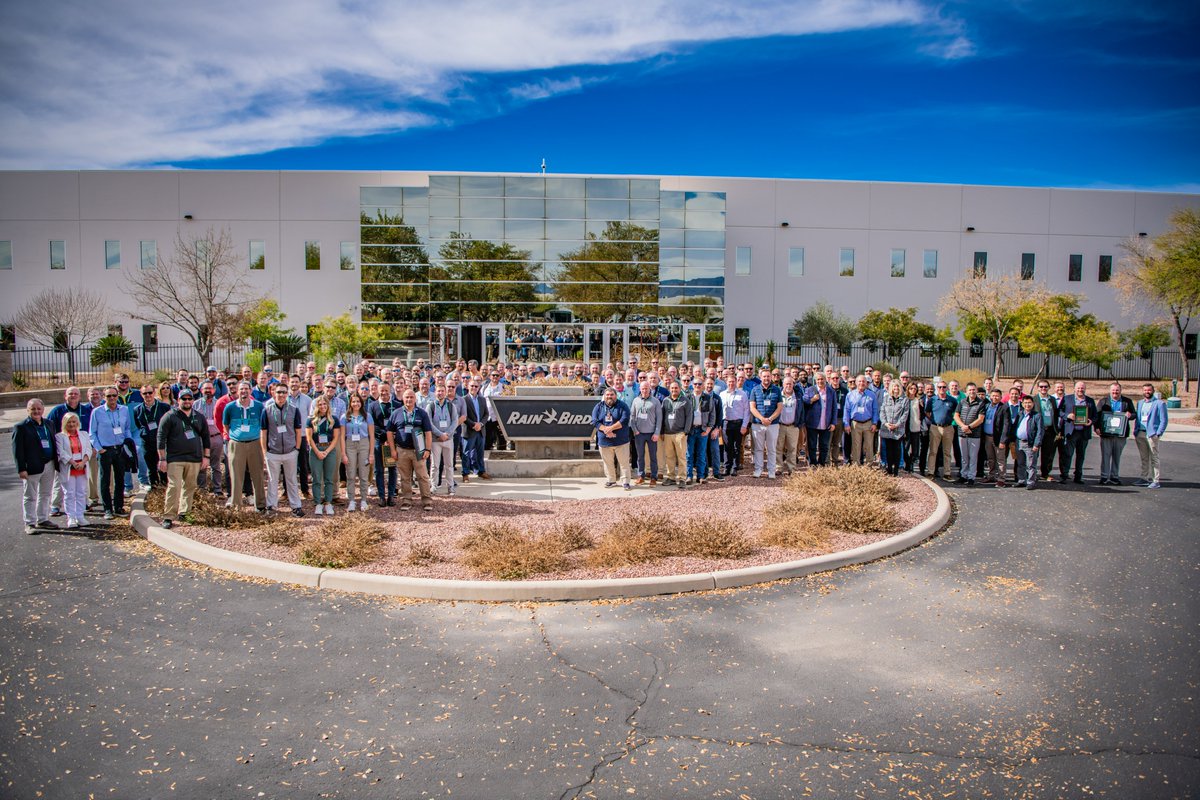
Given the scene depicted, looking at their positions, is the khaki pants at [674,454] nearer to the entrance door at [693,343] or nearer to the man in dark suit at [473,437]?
the man in dark suit at [473,437]

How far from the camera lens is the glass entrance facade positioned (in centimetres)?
3731

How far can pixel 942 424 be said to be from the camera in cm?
1415

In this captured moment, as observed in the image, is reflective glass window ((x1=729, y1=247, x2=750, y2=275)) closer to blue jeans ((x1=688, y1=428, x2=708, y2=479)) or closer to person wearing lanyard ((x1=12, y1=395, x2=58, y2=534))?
blue jeans ((x1=688, y1=428, x2=708, y2=479))

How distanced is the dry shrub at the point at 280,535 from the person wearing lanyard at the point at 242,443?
1.53m

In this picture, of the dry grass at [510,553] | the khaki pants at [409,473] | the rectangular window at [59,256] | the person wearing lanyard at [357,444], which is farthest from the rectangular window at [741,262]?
the rectangular window at [59,256]

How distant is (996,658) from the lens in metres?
6.25

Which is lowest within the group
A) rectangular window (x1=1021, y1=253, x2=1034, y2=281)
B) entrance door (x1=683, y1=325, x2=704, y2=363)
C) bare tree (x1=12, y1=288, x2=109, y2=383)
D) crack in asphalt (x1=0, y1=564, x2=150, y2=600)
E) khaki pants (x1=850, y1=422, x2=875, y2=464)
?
crack in asphalt (x1=0, y1=564, x2=150, y2=600)

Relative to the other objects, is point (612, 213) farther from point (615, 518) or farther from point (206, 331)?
point (615, 518)

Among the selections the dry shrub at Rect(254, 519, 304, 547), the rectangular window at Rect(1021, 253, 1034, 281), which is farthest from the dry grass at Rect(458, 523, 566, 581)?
the rectangular window at Rect(1021, 253, 1034, 281)

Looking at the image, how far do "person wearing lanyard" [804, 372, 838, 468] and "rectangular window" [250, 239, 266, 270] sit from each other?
34.4 m

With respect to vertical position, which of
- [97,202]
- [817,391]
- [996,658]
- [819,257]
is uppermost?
[97,202]

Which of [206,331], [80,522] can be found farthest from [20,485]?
[206,331]

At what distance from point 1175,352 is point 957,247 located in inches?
563

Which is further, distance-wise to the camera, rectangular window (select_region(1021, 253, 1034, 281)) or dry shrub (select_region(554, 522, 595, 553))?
rectangular window (select_region(1021, 253, 1034, 281))
